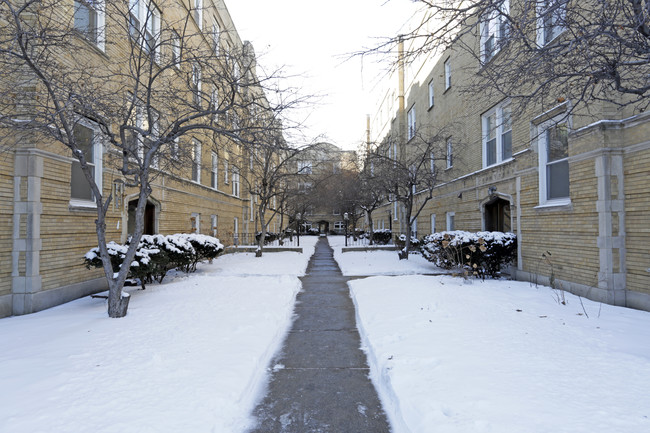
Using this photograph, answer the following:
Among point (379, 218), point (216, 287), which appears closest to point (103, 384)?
point (216, 287)

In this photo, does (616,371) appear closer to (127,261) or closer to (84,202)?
(127,261)

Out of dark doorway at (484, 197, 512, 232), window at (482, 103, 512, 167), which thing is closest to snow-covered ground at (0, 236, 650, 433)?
dark doorway at (484, 197, 512, 232)

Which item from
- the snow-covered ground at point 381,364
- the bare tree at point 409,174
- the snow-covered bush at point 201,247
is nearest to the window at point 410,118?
the bare tree at point 409,174

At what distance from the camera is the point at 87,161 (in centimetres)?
856

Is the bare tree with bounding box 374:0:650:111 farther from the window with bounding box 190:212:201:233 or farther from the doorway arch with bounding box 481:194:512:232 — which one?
the window with bounding box 190:212:201:233

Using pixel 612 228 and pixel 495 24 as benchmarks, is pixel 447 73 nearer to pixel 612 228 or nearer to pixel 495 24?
pixel 612 228

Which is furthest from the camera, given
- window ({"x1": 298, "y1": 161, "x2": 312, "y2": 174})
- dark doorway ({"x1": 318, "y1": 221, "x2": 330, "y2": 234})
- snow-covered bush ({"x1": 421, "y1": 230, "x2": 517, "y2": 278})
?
dark doorway ({"x1": 318, "y1": 221, "x2": 330, "y2": 234})

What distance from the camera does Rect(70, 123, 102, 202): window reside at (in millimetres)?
8016

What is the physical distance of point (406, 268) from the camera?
40.8ft

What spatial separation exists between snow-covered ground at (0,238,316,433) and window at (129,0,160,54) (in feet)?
14.9

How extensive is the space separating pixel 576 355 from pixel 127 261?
6.40 m

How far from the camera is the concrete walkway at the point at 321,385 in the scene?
301 centimetres

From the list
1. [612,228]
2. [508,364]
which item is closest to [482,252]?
[612,228]

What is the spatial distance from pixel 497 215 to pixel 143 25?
11.2m
